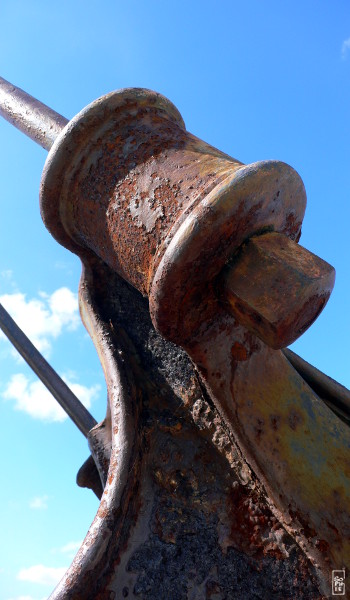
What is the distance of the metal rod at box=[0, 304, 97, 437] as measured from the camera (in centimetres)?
288

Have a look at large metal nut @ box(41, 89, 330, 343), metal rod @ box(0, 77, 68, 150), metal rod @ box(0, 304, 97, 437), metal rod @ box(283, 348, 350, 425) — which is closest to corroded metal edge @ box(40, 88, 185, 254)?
large metal nut @ box(41, 89, 330, 343)

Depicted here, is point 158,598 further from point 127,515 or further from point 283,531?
point 283,531

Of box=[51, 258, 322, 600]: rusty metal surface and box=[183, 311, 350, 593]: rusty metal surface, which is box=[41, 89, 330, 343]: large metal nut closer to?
box=[183, 311, 350, 593]: rusty metal surface

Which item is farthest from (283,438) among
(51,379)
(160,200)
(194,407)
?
(51,379)

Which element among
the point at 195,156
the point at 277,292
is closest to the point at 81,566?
the point at 277,292

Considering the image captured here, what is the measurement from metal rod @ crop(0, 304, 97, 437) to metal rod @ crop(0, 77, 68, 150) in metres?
1.40

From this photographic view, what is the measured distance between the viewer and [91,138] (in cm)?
144

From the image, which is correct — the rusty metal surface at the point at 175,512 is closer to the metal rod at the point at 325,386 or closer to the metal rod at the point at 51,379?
the metal rod at the point at 325,386

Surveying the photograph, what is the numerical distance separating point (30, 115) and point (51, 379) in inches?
60.1

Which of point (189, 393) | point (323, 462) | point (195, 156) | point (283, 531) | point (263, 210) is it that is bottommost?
point (283, 531)

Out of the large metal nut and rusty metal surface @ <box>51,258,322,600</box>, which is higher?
the large metal nut

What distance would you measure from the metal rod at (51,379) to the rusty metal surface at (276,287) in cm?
187

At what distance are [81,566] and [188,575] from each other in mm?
271

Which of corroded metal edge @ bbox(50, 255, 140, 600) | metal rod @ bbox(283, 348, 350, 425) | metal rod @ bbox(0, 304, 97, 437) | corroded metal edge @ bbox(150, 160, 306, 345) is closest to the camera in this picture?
corroded metal edge @ bbox(150, 160, 306, 345)
